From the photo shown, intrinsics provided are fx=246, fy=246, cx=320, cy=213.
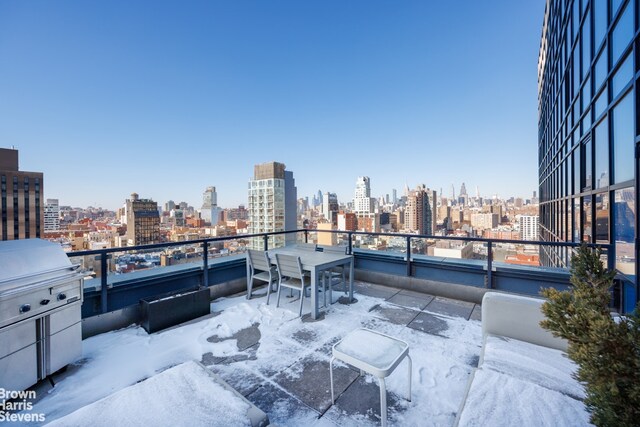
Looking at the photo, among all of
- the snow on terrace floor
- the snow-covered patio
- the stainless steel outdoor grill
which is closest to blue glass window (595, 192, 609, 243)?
the snow-covered patio

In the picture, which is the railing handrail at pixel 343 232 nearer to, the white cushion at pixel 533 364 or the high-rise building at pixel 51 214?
the white cushion at pixel 533 364

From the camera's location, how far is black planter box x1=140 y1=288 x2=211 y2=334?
3176mm

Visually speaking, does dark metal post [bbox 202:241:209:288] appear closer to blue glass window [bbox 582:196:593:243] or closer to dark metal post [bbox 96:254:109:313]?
dark metal post [bbox 96:254:109:313]

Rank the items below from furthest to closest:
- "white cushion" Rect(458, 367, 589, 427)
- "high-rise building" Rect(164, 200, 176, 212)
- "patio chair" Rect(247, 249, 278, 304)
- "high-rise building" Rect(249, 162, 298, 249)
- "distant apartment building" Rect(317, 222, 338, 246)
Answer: "high-rise building" Rect(249, 162, 298, 249) → "high-rise building" Rect(164, 200, 176, 212) → "distant apartment building" Rect(317, 222, 338, 246) → "patio chair" Rect(247, 249, 278, 304) → "white cushion" Rect(458, 367, 589, 427)

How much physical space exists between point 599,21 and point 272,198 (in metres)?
13.7

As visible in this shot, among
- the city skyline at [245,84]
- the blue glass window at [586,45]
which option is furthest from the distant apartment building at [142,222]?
the blue glass window at [586,45]

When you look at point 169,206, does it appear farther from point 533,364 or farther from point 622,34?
point 622,34

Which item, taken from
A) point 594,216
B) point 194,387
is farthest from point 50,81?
point 594,216

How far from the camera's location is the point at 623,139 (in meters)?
3.09

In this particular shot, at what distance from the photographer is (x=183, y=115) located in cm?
1284

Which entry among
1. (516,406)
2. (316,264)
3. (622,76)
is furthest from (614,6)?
(316,264)

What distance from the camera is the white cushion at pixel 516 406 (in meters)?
1.25

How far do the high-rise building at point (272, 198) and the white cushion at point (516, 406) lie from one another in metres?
11.4

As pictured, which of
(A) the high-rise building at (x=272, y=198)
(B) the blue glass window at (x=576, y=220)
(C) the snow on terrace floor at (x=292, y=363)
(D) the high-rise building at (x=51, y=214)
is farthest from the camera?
(A) the high-rise building at (x=272, y=198)
